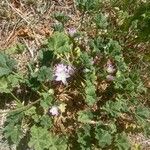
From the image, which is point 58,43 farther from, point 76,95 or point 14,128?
point 14,128

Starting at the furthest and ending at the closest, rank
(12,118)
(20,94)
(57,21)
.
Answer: (57,21) → (20,94) → (12,118)

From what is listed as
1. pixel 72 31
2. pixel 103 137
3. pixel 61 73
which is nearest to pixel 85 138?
pixel 103 137

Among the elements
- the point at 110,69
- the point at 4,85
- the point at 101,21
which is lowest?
the point at 4,85

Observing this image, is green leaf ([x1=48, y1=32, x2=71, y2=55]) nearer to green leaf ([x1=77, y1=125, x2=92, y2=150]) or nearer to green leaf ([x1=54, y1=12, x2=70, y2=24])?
green leaf ([x1=54, y1=12, x2=70, y2=24])

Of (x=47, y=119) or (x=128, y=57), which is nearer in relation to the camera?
(x=47, y=119)

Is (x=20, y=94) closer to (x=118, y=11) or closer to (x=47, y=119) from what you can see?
(x=47, y=119)

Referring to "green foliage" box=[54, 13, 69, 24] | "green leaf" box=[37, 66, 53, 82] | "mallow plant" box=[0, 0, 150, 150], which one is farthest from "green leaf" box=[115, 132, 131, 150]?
"green foliage" box=[54, 13, 69, 24]

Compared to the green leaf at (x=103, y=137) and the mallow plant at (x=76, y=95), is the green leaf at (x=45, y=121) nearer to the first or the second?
the mallow plant at (x=76, y=95)

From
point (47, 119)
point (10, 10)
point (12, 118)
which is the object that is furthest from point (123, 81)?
point (10, 10)
